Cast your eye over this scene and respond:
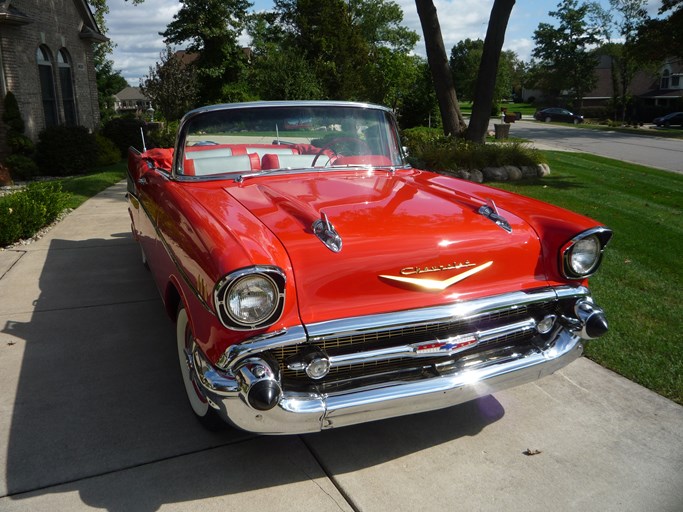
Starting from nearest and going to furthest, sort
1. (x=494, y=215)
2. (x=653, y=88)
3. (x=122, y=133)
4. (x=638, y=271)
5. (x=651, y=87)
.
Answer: (x=494, y=215) < (x=638, y=271) < (x=122, y=133) < (x=653, y=88) < (x=651, y=87)

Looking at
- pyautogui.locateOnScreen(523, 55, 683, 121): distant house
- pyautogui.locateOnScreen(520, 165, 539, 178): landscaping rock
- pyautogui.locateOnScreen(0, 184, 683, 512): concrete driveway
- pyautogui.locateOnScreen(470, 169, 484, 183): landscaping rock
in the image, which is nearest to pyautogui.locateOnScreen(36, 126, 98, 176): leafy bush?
pyautogui.locateOnScreen(470, 169, 484, 183): landscaping rock

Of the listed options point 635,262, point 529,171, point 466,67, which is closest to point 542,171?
point 529,171

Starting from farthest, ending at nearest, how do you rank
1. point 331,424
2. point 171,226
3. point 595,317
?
point 171,226 → point 595,317 → point 331,424

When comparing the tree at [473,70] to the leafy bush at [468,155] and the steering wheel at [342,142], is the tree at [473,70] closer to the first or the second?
the leafy bush at [468,155]

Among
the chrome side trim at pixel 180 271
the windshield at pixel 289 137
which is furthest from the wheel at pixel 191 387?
the windshield at pixel 289 137

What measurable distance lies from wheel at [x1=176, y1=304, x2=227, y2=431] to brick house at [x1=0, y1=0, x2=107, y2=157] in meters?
11.9

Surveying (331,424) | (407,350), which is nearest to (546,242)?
(407,350)

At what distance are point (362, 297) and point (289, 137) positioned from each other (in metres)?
1.87

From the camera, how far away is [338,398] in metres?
2.38

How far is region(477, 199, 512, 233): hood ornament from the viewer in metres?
2.90

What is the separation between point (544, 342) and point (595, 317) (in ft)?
0.90

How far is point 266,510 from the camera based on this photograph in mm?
2451

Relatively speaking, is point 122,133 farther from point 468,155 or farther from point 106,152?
point 468,155

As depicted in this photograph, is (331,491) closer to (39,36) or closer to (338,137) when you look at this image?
(338,137)
